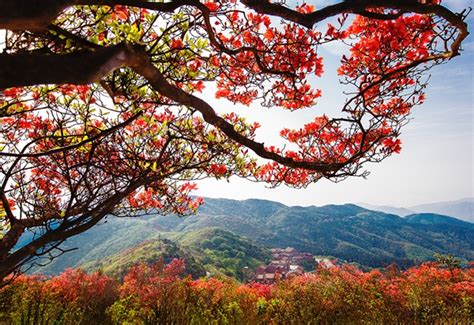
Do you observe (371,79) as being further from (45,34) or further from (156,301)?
(156,301)

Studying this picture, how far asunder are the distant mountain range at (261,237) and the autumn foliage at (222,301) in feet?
137

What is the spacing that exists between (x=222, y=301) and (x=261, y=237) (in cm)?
12287

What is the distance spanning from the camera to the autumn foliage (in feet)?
18.3

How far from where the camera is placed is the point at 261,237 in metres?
125

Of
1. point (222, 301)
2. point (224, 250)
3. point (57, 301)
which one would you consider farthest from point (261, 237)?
point (57, 301)

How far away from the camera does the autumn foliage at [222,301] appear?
558 cm

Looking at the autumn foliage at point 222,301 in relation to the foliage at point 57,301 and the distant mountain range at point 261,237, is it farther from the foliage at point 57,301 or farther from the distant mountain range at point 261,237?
the distant mountain range at point 261,237

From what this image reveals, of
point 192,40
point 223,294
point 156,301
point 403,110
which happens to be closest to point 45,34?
point 192,40

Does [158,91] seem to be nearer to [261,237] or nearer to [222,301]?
[222,301]

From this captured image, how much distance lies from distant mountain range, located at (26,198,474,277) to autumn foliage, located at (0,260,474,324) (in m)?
41.9

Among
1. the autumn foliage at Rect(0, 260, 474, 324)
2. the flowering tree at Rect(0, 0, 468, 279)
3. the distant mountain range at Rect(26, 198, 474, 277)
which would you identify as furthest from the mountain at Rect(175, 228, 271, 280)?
A: the flowering tree at Rect(0, 0, 468, 279)

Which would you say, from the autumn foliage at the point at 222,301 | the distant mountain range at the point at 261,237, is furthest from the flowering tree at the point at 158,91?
the distant mountain range at the point at 261,237

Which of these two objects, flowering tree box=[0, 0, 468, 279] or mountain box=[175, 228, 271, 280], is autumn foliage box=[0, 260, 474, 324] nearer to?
flowering tree box=[0, 0, 468, 279]

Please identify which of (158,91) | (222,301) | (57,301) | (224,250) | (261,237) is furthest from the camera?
(261,237)
